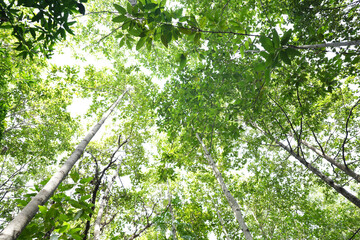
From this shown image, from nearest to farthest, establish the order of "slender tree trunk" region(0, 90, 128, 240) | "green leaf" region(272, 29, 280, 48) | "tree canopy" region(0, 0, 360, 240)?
"green leaf" region(272, 29, 280, 48)
"slender tree trunk" region(0, 90, 128, 240)
"tree canopy" region(0, 0, 360, 240)

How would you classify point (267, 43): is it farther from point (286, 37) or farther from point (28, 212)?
point (28, 212)

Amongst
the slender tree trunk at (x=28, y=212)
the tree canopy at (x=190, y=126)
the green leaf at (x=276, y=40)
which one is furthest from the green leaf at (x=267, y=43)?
the slender tree trunk at (x=28, y=212)

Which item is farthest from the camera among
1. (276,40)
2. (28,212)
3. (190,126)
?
(190,126)

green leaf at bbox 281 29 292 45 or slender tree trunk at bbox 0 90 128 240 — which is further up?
green leaf at bbox 281 29 292 45

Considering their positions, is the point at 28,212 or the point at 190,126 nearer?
the point at 28,212

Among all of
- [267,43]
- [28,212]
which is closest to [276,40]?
[267,43]

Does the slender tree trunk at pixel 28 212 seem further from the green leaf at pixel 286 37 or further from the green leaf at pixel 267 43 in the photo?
the green leaf at pixel 286 37

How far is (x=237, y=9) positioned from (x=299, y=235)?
12.4 meters

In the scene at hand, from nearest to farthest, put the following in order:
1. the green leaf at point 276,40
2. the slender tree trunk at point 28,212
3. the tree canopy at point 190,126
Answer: the green leaf at point 276,40, the slender tree trunk at point 28,212, the tree canopy at point 190,126

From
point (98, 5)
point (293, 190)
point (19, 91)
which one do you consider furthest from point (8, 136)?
point (293, 190)

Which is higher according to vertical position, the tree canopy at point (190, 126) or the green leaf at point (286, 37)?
the tree canopy at point (190, 126)

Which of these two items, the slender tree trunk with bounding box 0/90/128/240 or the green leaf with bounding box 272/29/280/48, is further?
the slender tree trunk with bounding box 0/90/128/240

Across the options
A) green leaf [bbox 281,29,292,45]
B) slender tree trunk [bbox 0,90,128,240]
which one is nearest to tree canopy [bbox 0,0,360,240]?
slender tree trunk [bbox 0,90,128,240]

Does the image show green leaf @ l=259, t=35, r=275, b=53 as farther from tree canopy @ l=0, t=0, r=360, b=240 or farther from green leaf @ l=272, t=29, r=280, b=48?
tree canopy @ l=0, t=0, r=360, b=240
